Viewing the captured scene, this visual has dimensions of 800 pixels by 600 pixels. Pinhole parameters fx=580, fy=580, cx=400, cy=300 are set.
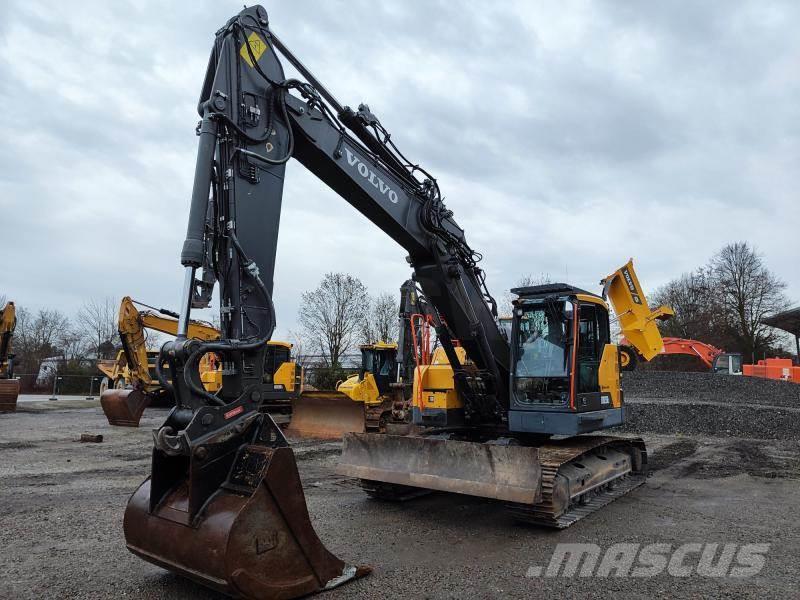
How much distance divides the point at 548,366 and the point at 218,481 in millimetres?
3901

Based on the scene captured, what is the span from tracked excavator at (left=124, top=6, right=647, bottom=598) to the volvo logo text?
0.02 metres

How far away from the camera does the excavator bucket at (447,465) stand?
556cm

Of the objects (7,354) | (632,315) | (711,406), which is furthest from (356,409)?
(7,354)

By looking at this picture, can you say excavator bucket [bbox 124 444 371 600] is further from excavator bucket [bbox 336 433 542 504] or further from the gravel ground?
the gravel ground

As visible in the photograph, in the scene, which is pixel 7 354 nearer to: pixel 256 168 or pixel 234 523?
pixel 256 168

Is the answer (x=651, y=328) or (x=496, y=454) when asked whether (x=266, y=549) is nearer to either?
(x=496, y=454)

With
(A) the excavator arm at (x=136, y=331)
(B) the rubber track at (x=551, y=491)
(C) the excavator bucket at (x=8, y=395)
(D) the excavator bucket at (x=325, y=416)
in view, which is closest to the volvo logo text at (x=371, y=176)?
(B) the rubber track at (x=551, y=491)

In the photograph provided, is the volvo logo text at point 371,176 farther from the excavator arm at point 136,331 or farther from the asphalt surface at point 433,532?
the excavator arm at point 136,331

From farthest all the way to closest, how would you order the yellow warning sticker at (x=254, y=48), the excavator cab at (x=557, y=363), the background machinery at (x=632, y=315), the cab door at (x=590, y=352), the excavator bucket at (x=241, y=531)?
the background machinery at (x=632, y=315) → the cab door at (x=590, y=352) → the excavator cab at (x=557, y=363) → the yellow warning sticker at (x=254, y=48) → the excavator bucket at (x=241, y=531)

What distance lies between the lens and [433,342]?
26.7 ft

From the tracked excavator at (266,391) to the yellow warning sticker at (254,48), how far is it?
0.01 metres

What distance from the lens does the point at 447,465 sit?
238 inches

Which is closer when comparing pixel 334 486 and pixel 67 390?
pixel 334 486

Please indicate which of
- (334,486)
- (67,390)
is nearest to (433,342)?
(334,486)
